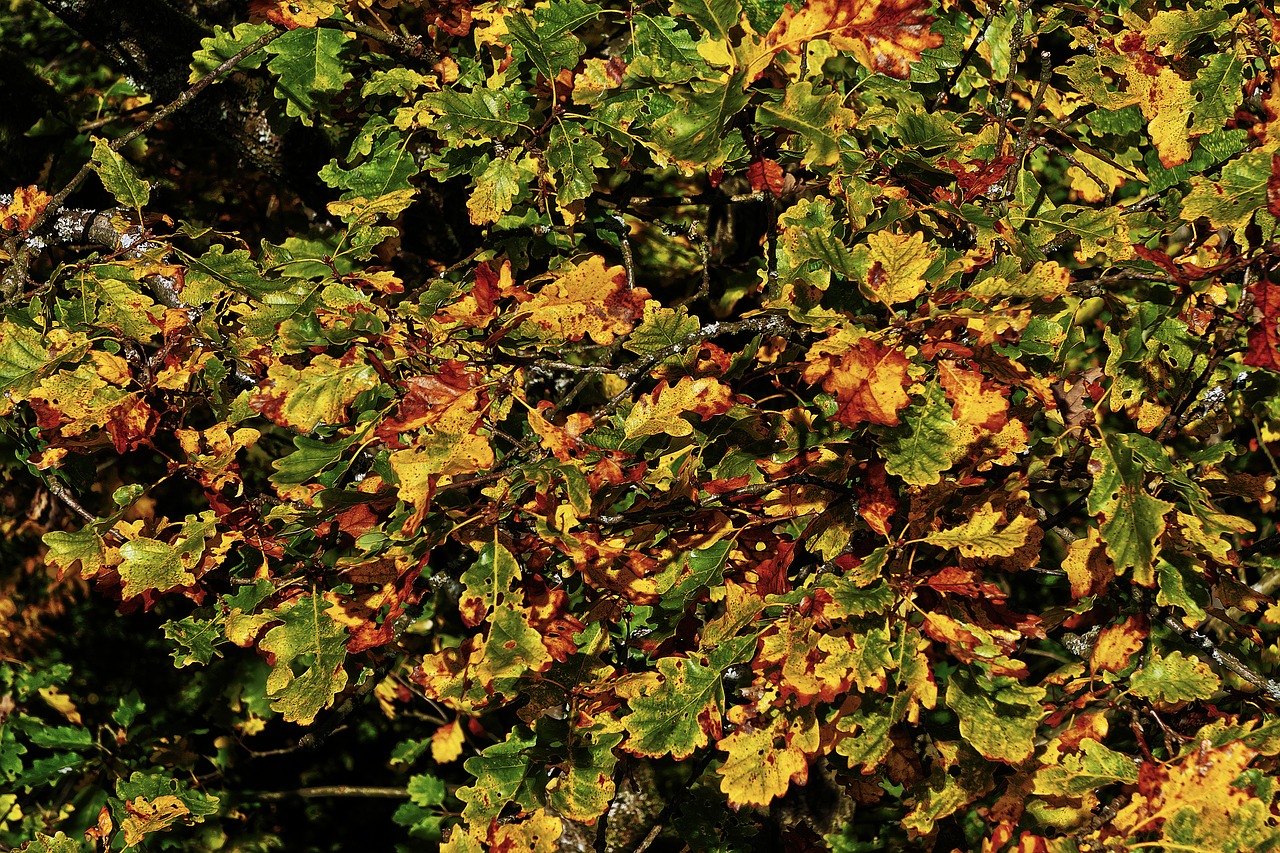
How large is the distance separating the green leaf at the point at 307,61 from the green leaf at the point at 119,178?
0.47 meters

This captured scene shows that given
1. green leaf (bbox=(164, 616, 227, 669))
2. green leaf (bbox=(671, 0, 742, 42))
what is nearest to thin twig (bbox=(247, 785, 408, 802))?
green leaf (bbox=(164, 616, 227, 669))

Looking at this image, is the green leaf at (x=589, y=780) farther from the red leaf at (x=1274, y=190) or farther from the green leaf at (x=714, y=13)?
the red leaf at (x=1274, y=190)

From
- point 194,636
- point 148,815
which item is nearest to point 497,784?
point 194,636

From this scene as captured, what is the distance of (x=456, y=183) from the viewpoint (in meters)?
3.06

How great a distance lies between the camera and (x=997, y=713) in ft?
5.27

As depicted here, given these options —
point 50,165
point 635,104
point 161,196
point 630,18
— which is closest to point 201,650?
point 635,104

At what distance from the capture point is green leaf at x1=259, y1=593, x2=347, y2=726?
5.36 feet

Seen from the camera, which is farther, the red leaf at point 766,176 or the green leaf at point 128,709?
the green leaf at point 128,709

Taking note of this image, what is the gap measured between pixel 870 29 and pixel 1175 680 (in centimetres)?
118

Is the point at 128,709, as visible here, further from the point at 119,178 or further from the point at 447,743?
the point at 119,178

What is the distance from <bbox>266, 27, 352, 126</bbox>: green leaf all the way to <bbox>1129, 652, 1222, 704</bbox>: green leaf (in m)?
2.10

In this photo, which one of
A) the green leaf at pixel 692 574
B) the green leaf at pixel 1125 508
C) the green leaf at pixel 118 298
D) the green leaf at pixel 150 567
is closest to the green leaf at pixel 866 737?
the green leaf at pixel 692 574

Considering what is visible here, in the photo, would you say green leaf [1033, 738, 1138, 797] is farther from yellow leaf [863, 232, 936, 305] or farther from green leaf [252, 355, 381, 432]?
green leaf [252, 355, 381, 432]

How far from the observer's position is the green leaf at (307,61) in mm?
2344
